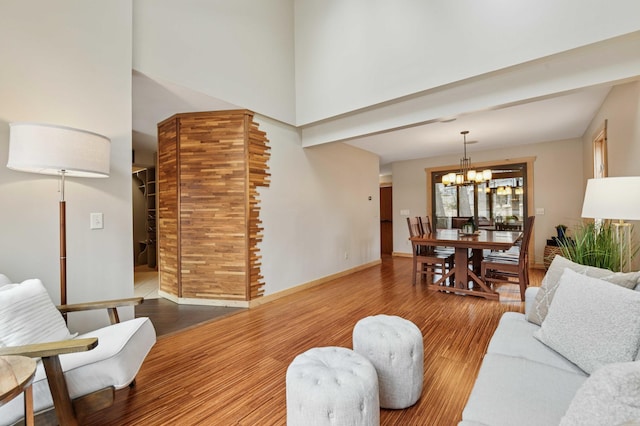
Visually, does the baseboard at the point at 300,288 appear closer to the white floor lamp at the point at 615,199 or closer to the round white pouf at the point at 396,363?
the round white pouf at the point at 396,363

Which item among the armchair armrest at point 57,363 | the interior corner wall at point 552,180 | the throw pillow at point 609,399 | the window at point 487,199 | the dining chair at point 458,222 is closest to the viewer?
the throw pillow at point 609,399

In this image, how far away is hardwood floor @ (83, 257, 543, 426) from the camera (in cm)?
170

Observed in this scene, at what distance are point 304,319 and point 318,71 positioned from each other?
10.9 ft

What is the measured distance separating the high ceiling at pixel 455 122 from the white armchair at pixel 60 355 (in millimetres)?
2132

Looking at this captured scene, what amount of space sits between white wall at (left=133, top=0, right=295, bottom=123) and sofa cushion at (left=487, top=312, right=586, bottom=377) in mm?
→ 3443

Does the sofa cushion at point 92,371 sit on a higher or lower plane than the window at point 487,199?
lower

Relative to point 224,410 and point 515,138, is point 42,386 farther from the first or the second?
point 515,138

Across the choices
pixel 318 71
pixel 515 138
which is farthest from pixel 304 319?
pixel 515 138

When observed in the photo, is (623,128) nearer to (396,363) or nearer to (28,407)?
(396,363)

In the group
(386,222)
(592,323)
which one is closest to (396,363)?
(592,323)

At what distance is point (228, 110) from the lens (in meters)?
3.61

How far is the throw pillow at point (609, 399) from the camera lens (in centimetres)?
64

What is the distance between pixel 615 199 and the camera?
196 cm

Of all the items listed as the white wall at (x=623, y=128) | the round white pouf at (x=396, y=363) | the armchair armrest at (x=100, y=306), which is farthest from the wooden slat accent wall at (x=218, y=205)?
the white wall at (x=623, y=128)
